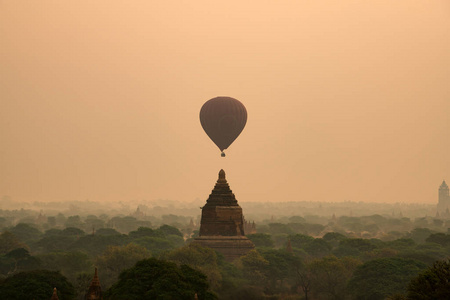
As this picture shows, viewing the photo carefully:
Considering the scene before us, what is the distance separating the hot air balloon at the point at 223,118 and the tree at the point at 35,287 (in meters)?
59.5

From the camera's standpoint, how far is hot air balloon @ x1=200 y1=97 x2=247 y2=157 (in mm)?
139125

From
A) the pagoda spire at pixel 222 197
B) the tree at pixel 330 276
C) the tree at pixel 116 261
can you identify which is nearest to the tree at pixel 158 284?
the tree at pixel 330 276

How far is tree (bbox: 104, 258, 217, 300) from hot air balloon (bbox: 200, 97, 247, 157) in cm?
6426

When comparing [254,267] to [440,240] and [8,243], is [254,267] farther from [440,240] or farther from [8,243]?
[440,240]

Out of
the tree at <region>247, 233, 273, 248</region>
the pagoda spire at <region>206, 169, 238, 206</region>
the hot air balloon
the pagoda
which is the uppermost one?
the hot air balloon

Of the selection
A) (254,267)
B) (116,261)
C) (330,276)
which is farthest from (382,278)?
(116,261)

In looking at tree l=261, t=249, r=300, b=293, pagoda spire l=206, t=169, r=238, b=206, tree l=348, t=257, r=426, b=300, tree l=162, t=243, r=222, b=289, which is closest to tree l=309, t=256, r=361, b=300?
tree l=348, t=257, r=426, b=300

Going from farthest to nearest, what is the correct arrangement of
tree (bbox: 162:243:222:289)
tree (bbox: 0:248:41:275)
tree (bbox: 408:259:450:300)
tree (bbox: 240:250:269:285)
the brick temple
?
the brick temple → tree (bbox: 0:248:41:275) → tree (bbox: 240:250:269:285) → tree (bbox: 162:243:222:289) → tree (bbox: 408:259:450:300)

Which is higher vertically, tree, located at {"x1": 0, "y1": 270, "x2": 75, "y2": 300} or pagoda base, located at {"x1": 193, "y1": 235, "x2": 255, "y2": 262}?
pagoda base, located at {"x1": 193, "y1": 235, "x2": 255, "y2": 262}

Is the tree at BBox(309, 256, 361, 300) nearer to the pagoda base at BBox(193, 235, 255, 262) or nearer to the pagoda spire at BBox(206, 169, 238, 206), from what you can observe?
the pagoda base at BBox(193, 235, 255, 262)

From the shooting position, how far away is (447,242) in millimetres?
160500

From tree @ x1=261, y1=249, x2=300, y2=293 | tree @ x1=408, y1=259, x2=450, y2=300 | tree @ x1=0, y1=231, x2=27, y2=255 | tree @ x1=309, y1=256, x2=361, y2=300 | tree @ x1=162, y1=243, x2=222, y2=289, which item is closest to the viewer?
tree @ x1=408, y1=259, x2=450, y2=300

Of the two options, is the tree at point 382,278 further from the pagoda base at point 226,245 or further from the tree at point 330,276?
the pagoda base at point 226,245

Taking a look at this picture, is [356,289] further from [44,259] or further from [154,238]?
[154,238]
